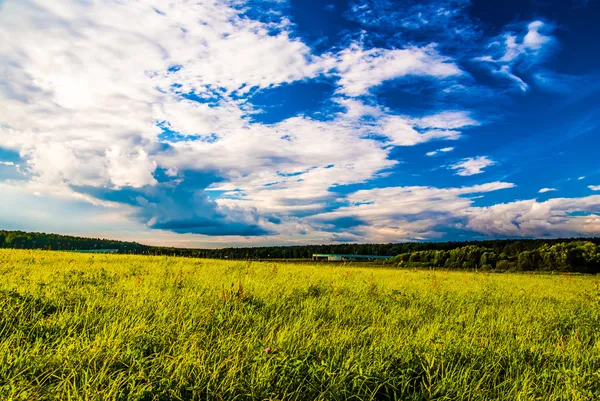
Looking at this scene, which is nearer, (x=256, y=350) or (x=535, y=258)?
(x=256, y=350)

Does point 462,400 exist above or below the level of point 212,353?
below

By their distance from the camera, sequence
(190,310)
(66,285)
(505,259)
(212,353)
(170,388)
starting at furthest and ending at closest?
(505,259) < (66,285) < (190,310) < (212,353) < (170,388)

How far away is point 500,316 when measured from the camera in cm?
980

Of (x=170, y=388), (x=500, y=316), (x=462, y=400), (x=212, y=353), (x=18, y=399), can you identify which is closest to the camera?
(x=18, y=399)

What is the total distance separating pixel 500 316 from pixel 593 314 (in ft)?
13.1

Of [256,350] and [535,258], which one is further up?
[256,350]

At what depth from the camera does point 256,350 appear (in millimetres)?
5074

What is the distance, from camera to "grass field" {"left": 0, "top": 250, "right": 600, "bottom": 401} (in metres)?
4.27

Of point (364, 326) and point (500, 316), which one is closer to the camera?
point (364, 326)

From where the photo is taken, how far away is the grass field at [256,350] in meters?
4.27

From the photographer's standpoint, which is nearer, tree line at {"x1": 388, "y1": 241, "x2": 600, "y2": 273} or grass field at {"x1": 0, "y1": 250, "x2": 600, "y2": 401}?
grass field at {"x1": 0, "y1": 250, "x2": 600, "y2": 401}

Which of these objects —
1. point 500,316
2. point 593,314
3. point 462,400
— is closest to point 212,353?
point 462,400

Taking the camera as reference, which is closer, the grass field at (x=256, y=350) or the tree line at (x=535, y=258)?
the grass field at (x=256, y=350)

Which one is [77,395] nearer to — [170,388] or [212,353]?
[170,388]
